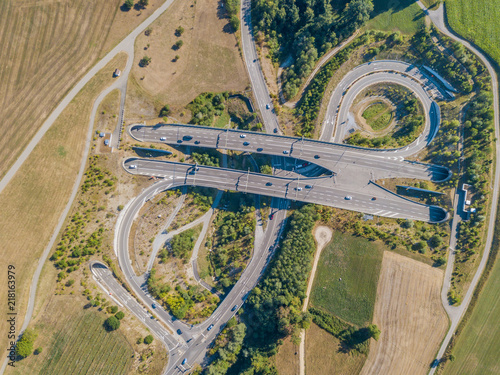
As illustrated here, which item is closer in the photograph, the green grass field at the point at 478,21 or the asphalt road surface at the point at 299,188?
the asphalt road surface at the point at 299,188

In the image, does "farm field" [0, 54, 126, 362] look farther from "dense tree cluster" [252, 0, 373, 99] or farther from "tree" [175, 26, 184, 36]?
"dense tree cluster" [252, 0, 373, 99]

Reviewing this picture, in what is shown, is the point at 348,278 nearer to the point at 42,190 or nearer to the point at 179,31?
the point at 179,31

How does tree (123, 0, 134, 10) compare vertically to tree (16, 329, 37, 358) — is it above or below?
above

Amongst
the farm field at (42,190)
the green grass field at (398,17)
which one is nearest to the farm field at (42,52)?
the farm field at (42,190)

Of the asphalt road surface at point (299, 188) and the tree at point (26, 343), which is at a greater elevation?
the asphalt road surface at point (299, 188)

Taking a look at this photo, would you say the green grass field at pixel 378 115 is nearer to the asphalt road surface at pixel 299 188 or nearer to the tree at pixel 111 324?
the asphalt road surface at pixel 299 188

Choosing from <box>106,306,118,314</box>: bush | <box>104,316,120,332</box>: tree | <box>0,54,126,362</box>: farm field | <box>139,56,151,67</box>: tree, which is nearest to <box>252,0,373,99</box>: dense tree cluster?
<box>139,56,151,67</box>: tree
